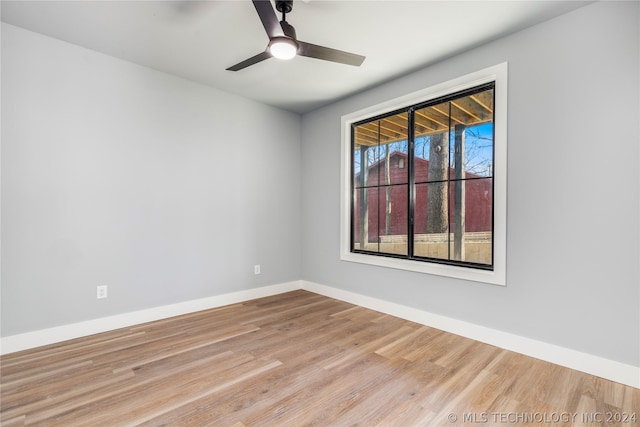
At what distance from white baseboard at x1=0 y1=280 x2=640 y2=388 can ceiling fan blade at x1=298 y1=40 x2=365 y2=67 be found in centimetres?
242

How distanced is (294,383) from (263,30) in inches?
106

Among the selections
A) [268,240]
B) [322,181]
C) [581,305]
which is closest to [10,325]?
[268,240]

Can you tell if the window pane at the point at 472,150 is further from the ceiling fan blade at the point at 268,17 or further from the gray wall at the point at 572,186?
the ceiling fan blade at the point at 268,17

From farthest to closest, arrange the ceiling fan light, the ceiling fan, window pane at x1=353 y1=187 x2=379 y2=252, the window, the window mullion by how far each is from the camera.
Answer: window pane at x1=353 y1=187 x2=379 y2=252 < the window mullion < the window < the ceiling fan light < the ceiling fan

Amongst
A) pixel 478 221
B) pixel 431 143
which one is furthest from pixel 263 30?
pixel 478 221

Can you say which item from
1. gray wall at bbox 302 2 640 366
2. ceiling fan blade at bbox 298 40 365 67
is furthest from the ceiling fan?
gray wall at bbox 302 2 640 366

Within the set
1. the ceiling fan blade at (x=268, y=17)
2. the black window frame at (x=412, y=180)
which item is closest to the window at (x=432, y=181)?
the black window frame at (x=412, y=180)

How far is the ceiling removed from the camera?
2094 millimetres

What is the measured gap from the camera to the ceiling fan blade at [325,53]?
2000mm

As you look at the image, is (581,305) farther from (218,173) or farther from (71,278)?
(71,278)

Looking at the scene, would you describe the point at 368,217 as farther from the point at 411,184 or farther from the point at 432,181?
the point at 432,181

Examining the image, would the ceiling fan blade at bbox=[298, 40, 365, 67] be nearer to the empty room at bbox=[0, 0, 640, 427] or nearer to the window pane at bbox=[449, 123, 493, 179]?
the empty room at bbox=[0, 0, 640, 427]

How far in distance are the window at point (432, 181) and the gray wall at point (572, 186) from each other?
0.42ft

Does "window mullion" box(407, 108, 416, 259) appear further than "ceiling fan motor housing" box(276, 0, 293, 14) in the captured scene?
Yes
